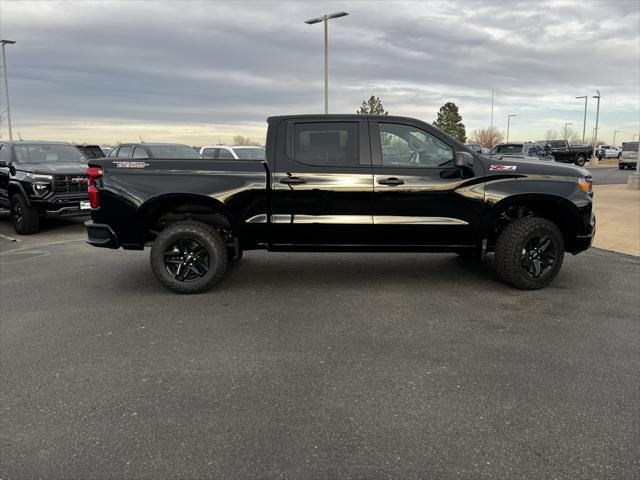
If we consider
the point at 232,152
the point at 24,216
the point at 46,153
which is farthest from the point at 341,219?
the point at 232,152

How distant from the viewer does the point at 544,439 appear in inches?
110

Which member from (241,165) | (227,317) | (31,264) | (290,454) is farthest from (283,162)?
(31,264)

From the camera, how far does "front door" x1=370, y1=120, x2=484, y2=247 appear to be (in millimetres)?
5434

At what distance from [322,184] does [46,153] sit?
8034 millimetres

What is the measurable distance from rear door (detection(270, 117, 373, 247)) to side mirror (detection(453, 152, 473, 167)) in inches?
35.4

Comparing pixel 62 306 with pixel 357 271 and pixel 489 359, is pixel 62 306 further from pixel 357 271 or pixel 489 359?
pixel 489 359

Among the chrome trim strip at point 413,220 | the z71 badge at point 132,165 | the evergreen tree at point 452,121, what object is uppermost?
the evergreen tree at point 452,121

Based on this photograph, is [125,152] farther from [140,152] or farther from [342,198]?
[342,198]

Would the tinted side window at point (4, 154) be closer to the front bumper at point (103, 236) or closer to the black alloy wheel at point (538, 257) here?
the front bumper at point (103, 236)

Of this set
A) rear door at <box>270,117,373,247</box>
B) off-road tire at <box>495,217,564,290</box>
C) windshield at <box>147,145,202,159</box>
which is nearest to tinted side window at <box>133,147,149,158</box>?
windshield at <box>147,145,202,159</box>

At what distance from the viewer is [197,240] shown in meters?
5.51

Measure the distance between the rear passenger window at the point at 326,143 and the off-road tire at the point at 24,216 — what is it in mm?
6607

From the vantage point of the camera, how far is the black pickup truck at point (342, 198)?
543cm

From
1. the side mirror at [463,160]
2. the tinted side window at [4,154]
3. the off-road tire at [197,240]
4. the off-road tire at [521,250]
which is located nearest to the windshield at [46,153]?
the tinted side window at [4,154]
